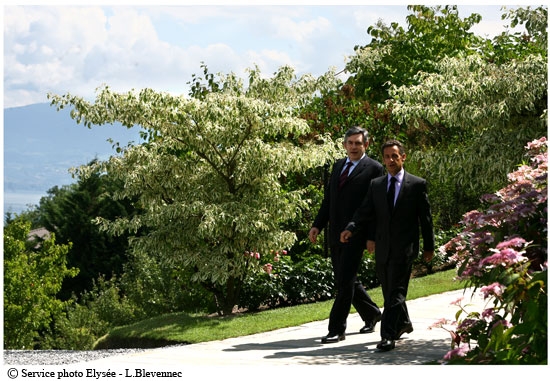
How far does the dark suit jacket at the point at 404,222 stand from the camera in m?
7.38

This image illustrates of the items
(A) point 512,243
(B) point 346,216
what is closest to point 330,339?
(B) point 346,216

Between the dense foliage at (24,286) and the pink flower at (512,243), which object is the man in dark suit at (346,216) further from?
the dense foliage at (24,286)

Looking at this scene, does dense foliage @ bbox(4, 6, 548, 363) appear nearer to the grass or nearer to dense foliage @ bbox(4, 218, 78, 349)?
the grass

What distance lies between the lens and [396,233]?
7.39m

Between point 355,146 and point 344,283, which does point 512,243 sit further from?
point 355,146

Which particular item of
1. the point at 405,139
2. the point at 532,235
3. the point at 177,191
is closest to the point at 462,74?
the point at 177,191

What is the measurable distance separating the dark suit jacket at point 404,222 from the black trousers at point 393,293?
5cm

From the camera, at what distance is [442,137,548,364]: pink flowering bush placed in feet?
17.3

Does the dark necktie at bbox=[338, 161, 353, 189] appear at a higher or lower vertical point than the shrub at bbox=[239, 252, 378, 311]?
higher

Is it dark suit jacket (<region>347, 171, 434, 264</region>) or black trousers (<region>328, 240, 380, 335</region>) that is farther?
black trousers (<region>328, 240, 380, 335</region>)

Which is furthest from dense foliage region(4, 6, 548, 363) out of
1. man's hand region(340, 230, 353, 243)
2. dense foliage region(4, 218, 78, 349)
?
dense foliage region(4, 218, 78, 349)

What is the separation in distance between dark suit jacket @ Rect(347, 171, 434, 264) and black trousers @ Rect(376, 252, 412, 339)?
0.05 meters

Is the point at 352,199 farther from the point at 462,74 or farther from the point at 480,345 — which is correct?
the point at 462,74

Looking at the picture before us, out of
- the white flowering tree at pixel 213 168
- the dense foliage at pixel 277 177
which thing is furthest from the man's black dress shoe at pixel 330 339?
the white flowering tree at pixel 213 168
